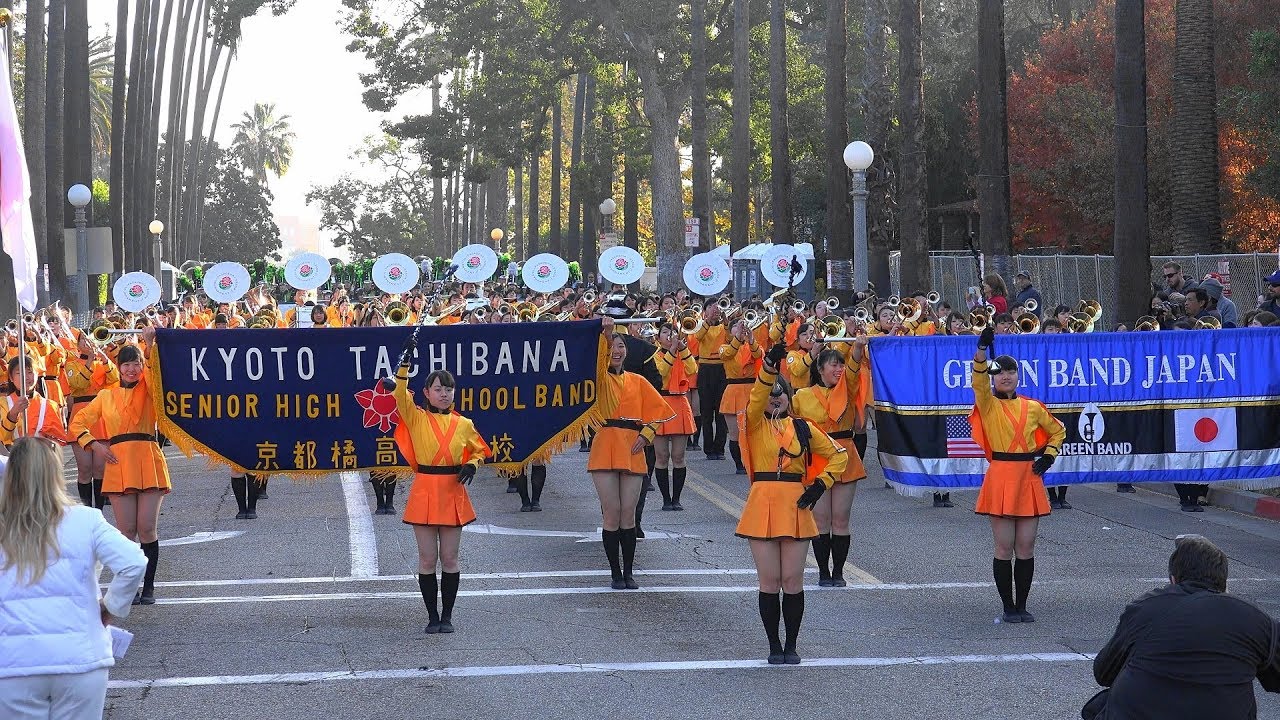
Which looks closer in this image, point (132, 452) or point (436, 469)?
point (436, 469)

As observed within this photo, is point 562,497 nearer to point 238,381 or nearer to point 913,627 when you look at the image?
point 238,381

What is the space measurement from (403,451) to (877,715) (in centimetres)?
371

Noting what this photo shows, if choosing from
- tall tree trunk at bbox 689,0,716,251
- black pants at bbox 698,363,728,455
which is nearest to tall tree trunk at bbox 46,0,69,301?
tall tree trunk at bbox 689,0,716,251

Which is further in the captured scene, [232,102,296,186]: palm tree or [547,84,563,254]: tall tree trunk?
[232,102,296,186]: palm tree

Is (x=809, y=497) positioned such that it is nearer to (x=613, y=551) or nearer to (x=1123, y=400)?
(x=613, y=551)

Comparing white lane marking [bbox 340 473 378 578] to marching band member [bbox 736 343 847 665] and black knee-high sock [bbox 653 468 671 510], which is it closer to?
black knee-high sock [bbox 653 468 671 510]

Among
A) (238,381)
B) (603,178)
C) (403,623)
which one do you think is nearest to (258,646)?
(403,623)

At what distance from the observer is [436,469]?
1027cm

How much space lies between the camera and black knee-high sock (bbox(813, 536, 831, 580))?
38.8ft

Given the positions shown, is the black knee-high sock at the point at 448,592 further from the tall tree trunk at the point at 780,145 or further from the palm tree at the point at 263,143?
the palm tree at the point at 263,143

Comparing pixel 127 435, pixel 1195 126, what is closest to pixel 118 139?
pixel 1195 126

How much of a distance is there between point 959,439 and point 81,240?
28.9 meters

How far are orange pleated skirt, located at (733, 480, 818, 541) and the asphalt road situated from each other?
2.60 feet

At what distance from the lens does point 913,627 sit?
1046 cm
